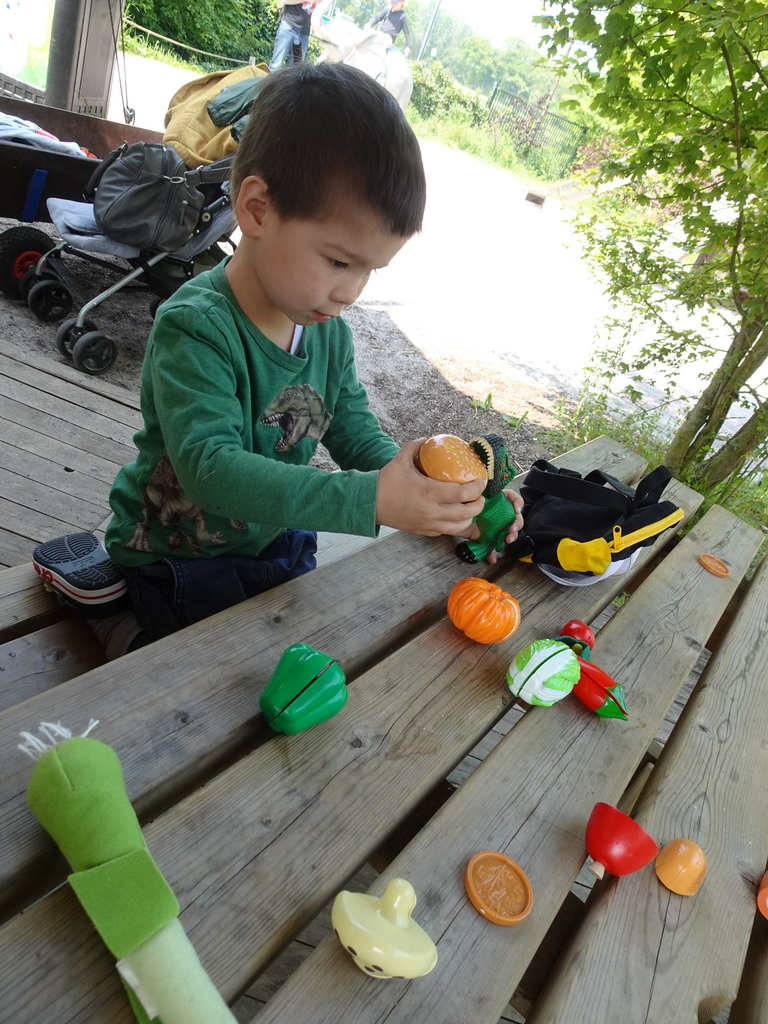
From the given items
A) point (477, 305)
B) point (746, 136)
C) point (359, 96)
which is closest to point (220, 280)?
point (359, 96)

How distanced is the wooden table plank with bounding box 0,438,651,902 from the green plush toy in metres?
0.08

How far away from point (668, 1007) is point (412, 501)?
2.46 ft

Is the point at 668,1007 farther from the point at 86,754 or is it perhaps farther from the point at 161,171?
the point at 161,171

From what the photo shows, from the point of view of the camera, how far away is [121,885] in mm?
656

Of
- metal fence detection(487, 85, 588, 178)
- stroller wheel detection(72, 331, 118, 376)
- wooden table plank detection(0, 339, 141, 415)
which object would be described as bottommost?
wooden table plank detection(0, 339, 141, 415)

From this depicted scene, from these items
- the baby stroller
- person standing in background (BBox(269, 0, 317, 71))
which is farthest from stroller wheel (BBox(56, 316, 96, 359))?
person standing in background (BBox(269, 0, 317, 71))

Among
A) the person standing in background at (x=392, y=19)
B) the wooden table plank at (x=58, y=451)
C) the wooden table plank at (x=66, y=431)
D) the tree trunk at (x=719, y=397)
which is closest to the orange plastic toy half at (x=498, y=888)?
the wooden table plank at (x=58, y=451)

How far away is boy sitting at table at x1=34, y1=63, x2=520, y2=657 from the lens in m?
1.04

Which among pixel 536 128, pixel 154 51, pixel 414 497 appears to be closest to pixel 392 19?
pixel 154 51

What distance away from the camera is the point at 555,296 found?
24.3ft

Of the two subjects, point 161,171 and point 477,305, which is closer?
point 161,171

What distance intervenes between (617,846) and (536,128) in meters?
21.1

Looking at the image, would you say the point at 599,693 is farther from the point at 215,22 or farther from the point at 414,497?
the point at 215,22

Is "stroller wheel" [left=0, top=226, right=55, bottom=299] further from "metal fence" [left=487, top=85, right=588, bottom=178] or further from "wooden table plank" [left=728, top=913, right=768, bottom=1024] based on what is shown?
"metal fence" [left=487, top=85, right=588, bottom=178]
